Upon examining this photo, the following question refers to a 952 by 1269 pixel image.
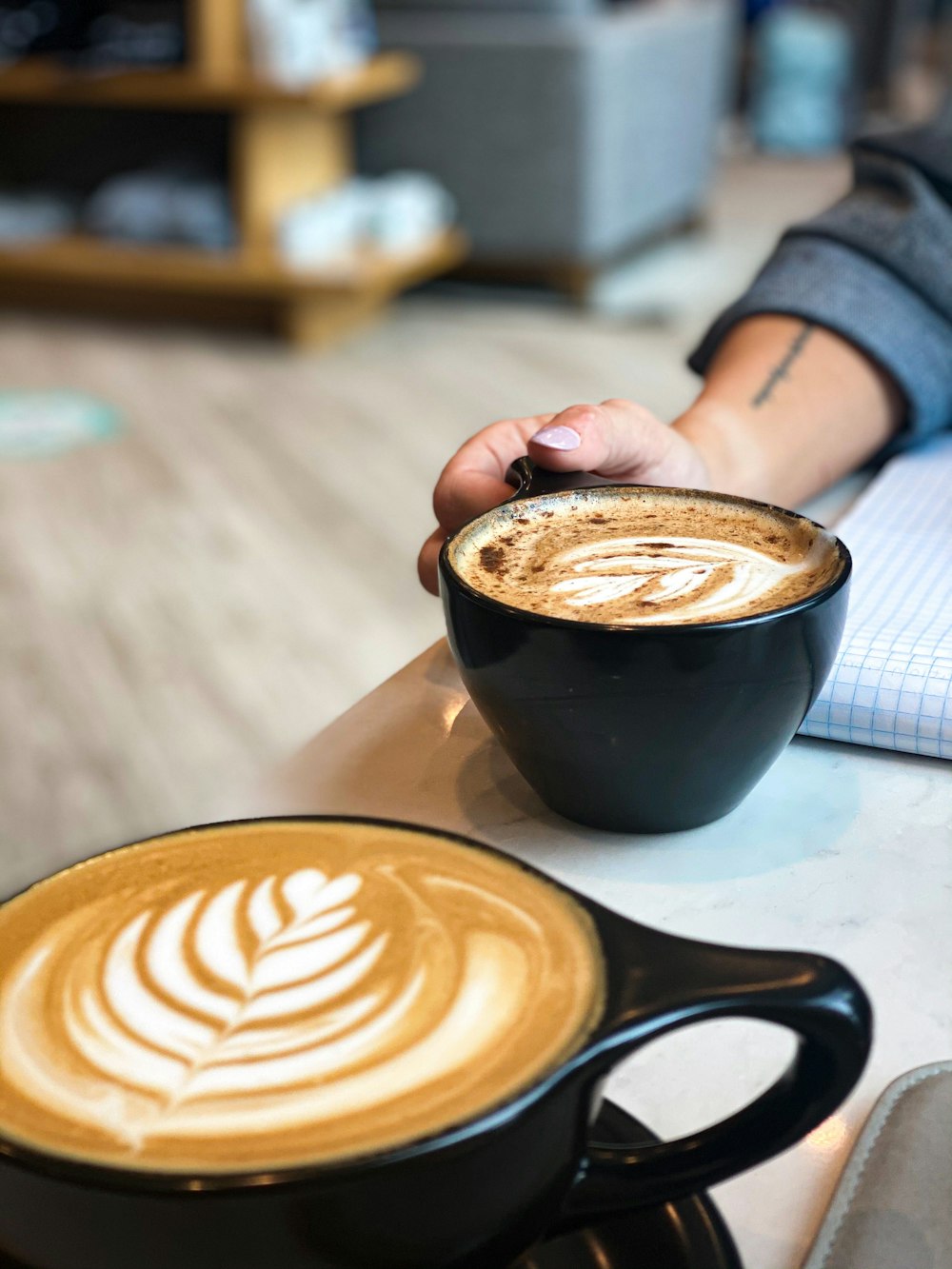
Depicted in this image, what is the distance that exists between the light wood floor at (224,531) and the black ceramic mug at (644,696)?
0.93 m

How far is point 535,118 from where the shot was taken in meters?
2.94

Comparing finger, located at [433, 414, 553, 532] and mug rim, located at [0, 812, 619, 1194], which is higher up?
mug rim, located at [0, 812, 619, 1194]

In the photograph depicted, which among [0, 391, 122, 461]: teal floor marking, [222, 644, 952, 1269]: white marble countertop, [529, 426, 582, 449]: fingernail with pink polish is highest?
[529, 426, 582, 449]: fingernail with pink polish

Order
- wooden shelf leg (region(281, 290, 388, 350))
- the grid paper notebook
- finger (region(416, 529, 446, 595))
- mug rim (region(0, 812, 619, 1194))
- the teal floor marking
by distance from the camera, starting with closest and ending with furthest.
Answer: mug rim (region(0, 812, 619, 1194)), the grid paper notebook, finger (region(416, 529, 446, 595)), the teal floor marking, wooden shelf leg (region(281, 290, 388, 350))

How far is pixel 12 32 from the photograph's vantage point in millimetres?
3016

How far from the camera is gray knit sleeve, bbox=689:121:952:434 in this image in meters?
0.73

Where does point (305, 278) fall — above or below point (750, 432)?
below

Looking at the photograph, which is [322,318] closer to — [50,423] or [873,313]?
[50,423]

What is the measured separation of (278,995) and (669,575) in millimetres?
195

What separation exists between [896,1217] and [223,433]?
7.25 feet

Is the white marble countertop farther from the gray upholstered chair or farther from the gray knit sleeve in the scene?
the gray upholstered chair

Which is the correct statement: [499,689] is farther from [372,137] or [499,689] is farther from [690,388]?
[372,137]

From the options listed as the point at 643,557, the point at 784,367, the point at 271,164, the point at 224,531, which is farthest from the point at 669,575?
the point at 271,164

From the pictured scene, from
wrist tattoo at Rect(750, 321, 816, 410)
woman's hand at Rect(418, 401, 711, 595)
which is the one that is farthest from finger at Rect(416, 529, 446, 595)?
wrist tattoo at Rect(750, 321, 816, 410)
